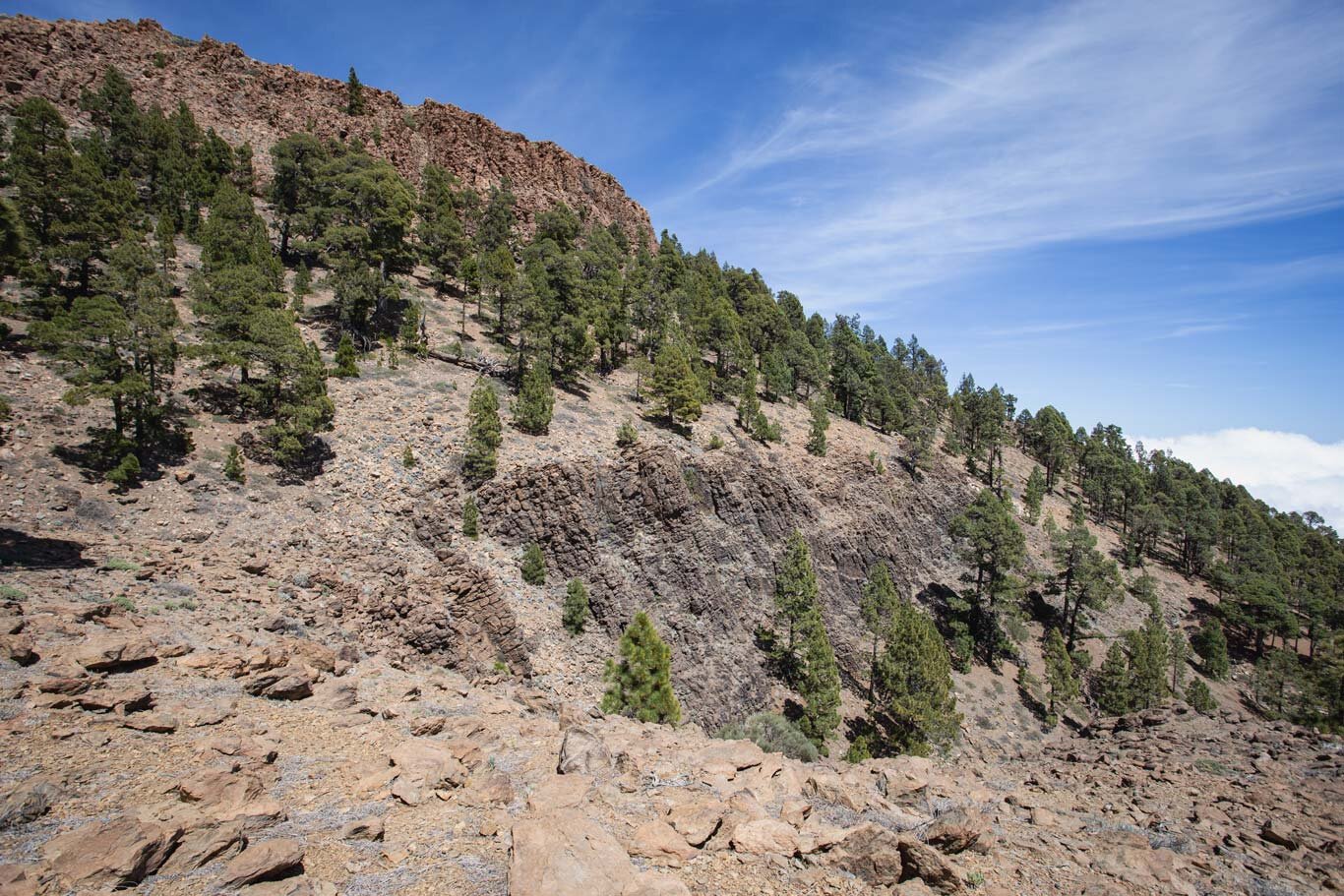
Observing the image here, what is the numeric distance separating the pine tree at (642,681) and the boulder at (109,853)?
2232cm

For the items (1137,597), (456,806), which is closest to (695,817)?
(456,806)

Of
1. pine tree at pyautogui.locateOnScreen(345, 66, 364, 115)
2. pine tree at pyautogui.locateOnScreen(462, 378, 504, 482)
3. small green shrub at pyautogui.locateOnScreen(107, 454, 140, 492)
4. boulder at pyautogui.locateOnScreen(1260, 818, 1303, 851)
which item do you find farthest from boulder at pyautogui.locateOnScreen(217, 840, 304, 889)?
pine tree at pyautogui.locateOnScreen(345, 66, 364, 115)

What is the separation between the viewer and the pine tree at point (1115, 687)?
158 feet

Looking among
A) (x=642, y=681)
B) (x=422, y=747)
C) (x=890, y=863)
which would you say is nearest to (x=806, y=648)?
(x=642, y=681)

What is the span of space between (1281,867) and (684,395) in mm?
43332

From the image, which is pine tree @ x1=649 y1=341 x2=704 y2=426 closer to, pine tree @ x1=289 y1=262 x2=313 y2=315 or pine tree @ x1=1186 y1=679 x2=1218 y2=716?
pine tree @ x1=289 y1=262 x2=313 y2=315

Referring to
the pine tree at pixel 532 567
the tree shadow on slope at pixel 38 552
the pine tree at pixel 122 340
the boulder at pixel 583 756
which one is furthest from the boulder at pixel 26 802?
the pine tree at pixel 532 567

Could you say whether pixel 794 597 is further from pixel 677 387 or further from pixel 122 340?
pixel 122 340

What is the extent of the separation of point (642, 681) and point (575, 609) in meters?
8.57

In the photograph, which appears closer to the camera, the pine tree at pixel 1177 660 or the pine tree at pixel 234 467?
the pine tree at pixel 234 467

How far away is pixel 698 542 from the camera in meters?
45.5

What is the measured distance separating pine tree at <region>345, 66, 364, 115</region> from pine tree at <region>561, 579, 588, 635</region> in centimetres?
9483

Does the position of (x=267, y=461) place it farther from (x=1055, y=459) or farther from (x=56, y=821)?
(x=1055, y=459)

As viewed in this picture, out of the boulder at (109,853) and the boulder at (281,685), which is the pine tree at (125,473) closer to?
the boulder at (281,685)
